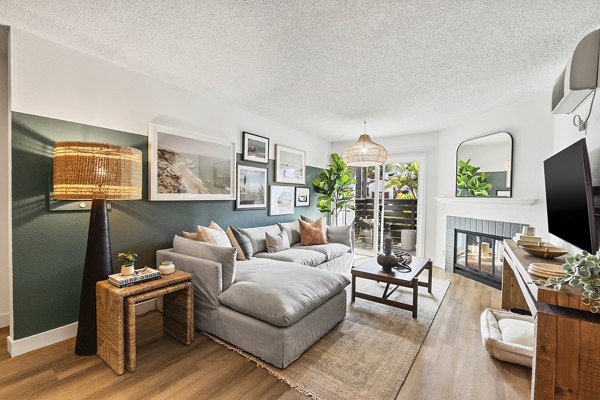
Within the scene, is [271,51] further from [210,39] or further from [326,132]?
[326,132]

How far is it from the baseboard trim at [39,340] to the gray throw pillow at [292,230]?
2637mm

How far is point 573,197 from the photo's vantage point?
176 centimetres

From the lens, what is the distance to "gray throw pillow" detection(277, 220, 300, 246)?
4292 mm

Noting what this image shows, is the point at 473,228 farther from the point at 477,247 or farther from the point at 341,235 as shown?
the point at 341,235

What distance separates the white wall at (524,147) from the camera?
3193mm

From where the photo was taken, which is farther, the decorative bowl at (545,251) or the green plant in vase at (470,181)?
the green plant in vase at (470,181)

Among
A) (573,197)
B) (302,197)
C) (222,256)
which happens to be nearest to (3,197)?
(222,256)

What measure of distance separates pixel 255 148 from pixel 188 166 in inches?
45.3

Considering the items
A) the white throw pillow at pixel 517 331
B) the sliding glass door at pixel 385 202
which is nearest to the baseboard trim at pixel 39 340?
the white throw pillow at pixel 517 331

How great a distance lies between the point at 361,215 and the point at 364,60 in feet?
13.0

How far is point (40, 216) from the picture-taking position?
2.13m

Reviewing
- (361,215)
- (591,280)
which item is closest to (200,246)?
(591,280)

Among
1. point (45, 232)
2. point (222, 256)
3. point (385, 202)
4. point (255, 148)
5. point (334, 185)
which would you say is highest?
point (255, 148)

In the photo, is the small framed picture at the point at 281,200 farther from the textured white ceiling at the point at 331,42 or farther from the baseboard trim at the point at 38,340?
the baseboard trim at the point at 38,340
